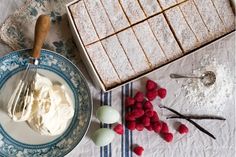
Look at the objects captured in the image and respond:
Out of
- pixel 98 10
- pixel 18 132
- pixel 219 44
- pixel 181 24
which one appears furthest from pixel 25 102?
pixel 219 44

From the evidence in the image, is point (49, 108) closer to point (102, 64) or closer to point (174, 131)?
point (102, 64)

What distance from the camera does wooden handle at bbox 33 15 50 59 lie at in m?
1.05

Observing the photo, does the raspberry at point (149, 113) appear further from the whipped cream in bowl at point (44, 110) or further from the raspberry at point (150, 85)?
the whipped cream in bowl at point (44, 110)

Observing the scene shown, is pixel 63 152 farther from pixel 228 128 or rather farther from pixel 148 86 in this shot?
pixel 228 128

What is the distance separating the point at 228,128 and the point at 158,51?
305 mm

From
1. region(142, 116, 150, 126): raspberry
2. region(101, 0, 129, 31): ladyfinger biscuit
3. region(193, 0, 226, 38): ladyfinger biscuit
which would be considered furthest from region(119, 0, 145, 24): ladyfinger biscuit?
region(142, 116, 150, 126): raspberry

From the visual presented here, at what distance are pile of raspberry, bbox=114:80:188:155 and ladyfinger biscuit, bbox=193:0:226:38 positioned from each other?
7.7 inches

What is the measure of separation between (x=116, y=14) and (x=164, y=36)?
127 millimetres

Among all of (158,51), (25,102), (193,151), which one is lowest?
(193,151)

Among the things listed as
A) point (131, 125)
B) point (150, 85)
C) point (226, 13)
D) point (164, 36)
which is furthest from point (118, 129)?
point (226, 13)

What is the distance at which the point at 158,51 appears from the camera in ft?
3.64

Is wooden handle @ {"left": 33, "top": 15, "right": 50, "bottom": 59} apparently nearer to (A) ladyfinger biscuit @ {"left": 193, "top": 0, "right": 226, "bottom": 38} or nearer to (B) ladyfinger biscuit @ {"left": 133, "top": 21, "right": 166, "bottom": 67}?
(B) ladyfinger biscuit @ {"left": 133, "top": 21, "right": 166, "bottom": 67}

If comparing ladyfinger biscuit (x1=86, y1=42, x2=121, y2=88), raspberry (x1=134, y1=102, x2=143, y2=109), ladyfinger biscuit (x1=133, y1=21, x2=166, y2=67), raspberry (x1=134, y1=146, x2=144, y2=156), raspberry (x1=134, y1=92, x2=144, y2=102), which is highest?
ladyfinger biscuit (x1=133, y1=21, x2=166, y2=67)

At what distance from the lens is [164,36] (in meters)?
1.11
